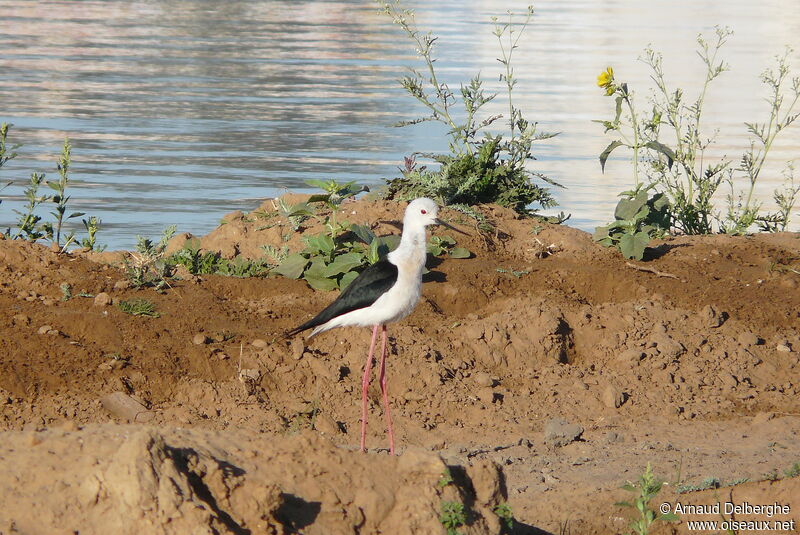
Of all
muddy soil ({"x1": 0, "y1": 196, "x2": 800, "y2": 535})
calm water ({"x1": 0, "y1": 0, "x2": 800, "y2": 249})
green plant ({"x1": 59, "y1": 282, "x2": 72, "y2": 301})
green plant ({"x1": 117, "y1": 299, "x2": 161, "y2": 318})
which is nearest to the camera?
muddy soil ({"x1": 0, "y1": 196, "x2": 800, "y2": 535})

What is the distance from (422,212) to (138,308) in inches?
77.4

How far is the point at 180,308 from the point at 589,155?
954cm

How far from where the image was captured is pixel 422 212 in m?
6.42

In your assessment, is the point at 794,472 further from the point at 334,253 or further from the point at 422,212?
the point at 334,253

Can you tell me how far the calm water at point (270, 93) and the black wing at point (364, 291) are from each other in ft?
14.9

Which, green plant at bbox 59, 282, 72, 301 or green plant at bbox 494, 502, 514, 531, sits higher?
green plant at bbox 59, 282, 72, 301

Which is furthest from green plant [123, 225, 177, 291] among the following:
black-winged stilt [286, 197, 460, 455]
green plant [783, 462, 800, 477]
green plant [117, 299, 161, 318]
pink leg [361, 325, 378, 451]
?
green plant [783, 462, 800, 477]

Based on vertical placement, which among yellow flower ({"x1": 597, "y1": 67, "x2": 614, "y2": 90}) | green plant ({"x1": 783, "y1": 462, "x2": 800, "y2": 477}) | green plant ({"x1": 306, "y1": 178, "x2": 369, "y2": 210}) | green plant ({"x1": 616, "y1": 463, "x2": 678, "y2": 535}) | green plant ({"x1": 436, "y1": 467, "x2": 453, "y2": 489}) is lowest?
green plant ({"x1": 783, "y1": 462, "x2": 800, "y2": 477})

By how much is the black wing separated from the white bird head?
32 centimetres

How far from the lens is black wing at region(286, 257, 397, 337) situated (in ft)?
20.4

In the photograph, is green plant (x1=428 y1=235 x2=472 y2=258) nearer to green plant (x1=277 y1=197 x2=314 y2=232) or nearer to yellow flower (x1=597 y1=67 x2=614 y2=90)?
green plant (x1=277 y1=197 x2=314 y2=232)

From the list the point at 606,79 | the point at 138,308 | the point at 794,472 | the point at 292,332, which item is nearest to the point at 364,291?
the point at 292,332

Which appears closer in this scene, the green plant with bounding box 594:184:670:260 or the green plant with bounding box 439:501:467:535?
the green plant with bounding box 439:501:467:535

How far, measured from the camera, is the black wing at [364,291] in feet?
20.4
